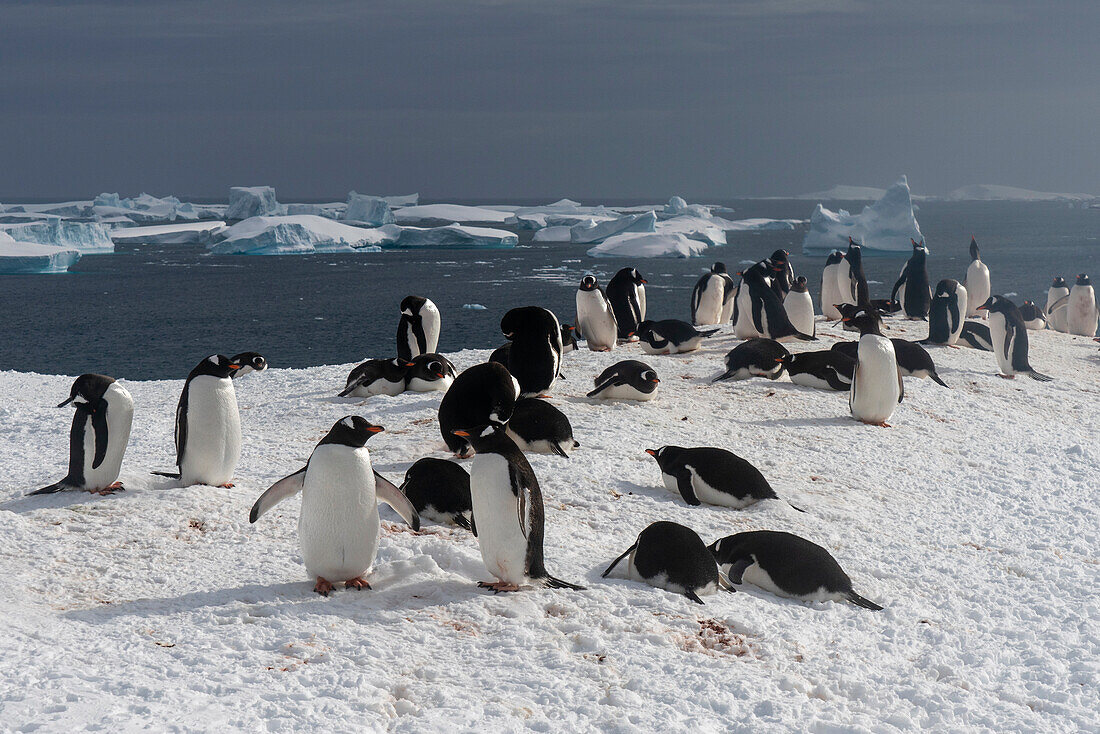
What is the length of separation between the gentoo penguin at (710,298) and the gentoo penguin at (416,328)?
5652 mm

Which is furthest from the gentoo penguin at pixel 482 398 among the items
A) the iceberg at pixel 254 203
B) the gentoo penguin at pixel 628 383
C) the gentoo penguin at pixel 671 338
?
the iceberg at pixel 254 203

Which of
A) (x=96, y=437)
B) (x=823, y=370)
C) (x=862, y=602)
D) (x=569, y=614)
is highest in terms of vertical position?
(x=96, y=437)

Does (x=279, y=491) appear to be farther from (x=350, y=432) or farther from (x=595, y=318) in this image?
(x=595, y=318)

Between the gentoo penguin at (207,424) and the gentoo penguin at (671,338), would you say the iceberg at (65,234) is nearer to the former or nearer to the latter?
the gentoo penguin at (671,338)

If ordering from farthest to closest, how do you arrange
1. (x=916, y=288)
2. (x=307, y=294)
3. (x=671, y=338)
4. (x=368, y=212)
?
1. (x=368, y=212)
2. (x=307, y=294)
3. (x=916, y=288)
4. (x=671, y=338)

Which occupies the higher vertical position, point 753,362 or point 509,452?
point 509,452

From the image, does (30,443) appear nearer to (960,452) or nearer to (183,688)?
(183,688)

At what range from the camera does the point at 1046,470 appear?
22.2 feet

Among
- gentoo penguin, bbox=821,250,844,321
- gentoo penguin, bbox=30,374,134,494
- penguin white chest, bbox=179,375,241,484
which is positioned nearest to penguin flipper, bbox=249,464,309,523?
penguin white chest, bbox=179,375,241,484

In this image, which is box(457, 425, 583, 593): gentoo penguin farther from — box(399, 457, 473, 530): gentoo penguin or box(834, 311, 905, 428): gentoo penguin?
box(834, 311, 905, 428): gentoo penguin

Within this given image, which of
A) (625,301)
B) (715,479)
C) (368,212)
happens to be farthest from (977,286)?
(368,212)

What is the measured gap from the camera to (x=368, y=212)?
214ft

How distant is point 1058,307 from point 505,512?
15.4 metres

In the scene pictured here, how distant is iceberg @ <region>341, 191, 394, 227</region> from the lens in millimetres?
64469
